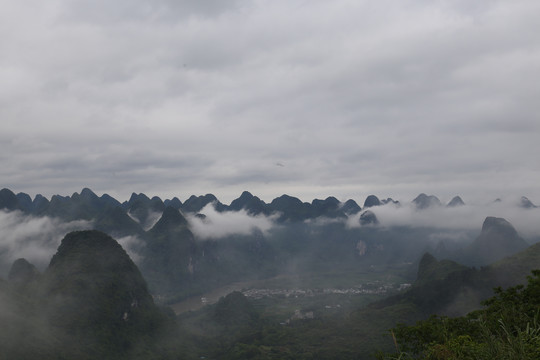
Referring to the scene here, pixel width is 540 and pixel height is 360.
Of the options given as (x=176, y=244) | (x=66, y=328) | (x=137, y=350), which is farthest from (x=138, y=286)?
(x=176, y=244)

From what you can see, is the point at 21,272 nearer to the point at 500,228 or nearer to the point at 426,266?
the point at 426,266

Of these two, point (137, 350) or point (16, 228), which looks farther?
point (16, 228)

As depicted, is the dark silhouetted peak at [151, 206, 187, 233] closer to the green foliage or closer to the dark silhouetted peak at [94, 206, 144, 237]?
the dark silhouetted peak at [94, 206, 144, 237]

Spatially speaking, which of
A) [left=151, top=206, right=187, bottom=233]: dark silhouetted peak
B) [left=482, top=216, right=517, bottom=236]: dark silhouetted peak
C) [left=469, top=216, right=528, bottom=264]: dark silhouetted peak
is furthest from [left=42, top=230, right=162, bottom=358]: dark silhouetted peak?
[left=482, top=216, right=517, bottom=236]: dark silhouetted peak

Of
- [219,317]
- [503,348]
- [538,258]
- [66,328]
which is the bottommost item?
[219,317]

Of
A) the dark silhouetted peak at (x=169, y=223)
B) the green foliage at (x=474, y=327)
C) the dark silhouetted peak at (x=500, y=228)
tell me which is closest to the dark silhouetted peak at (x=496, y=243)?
the dark silhouetted peak at (x=500, y=228)

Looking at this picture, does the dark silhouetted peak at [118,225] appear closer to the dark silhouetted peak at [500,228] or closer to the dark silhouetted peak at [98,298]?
the dark silhouetted peak at [98,298]

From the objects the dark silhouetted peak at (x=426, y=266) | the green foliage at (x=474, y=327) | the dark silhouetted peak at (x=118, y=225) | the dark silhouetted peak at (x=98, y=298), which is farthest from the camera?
the dark silhouetted peak at (x=118, y=225)

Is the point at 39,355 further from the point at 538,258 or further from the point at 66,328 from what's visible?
the point at 538,258
